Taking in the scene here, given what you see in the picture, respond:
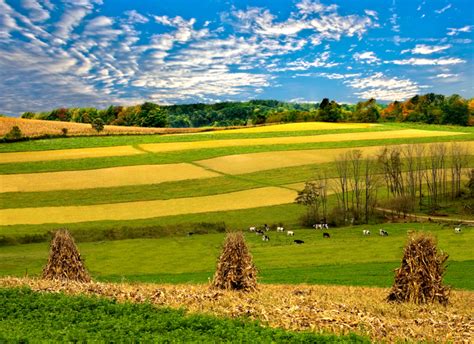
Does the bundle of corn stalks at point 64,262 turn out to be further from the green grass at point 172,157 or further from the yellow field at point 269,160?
the green grass at point 172,157

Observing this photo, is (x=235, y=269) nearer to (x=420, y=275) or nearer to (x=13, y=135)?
(x=420, y=275)

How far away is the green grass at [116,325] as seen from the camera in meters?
12.9

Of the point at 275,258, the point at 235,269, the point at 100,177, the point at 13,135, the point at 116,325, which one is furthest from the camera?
the point at 13,135

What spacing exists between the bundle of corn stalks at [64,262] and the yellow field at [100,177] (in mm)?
53896

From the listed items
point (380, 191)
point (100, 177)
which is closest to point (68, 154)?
point (100, 177)

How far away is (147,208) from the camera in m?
67.7

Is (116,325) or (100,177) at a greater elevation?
(116,325)

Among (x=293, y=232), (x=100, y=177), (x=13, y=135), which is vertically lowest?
(x=293, y=232)

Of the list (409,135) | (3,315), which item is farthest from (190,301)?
(409,135)

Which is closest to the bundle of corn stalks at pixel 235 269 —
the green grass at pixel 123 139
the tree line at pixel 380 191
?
the tree line at pixel 380 191

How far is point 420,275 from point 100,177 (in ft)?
224

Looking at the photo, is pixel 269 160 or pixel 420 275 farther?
pixel 269 160

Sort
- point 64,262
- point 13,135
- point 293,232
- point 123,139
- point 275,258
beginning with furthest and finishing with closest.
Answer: point 123,139 < point 13,135 < point 293,232 < point 275,258 < point 64,262

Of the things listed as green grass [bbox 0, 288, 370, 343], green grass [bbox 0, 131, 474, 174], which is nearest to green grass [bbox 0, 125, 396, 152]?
green grass [bbox 0, 131, 474, 174]
